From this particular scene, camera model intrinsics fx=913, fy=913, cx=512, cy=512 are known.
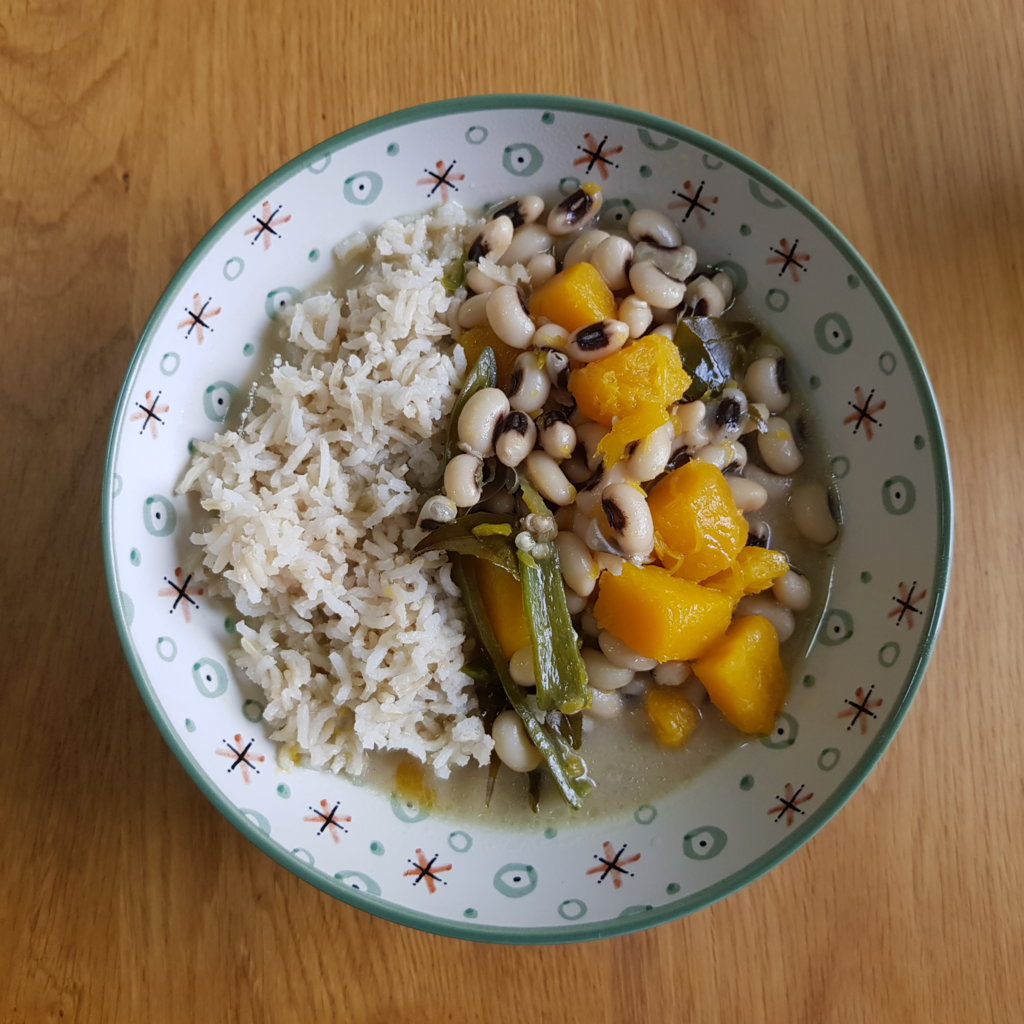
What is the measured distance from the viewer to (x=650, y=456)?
1.65 meters

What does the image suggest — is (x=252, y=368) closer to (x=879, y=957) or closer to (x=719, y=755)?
(x=719, y=755)

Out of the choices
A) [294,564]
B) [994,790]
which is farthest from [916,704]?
[294,564]

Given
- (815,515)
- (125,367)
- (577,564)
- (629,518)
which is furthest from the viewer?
(125,367)

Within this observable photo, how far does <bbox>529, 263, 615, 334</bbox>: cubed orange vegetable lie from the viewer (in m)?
1.76

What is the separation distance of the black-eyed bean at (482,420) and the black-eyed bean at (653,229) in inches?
17.6

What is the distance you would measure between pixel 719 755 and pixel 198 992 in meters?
1.11

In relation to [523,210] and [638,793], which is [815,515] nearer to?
[638,793]

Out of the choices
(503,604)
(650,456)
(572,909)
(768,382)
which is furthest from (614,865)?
(768,382)

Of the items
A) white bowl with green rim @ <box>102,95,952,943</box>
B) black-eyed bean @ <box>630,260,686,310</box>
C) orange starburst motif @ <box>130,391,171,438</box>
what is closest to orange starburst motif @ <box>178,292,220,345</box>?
white bowl with green rim @ <box>102,95,952,943</box>

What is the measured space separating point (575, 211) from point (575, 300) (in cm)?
19

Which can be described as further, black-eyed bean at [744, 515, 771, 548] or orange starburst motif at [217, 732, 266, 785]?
black-eyed bean at [744, 515, 771, 548]

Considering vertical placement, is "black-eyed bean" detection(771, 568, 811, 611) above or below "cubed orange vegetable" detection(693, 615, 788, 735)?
above

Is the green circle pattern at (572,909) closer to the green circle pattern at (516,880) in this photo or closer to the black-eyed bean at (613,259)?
the green circle pattern at (516,880)

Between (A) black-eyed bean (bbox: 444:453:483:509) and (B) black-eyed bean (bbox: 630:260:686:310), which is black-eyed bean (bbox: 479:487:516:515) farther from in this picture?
(B) black-eyed bean (bbox: 630:260:686:310)
